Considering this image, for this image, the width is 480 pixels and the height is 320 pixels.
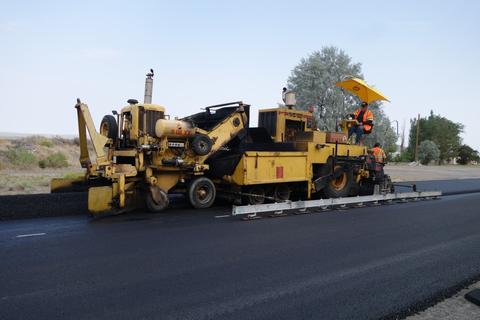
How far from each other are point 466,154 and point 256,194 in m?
61.4

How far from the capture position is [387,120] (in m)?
30.3

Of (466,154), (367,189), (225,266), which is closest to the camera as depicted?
(225,266)

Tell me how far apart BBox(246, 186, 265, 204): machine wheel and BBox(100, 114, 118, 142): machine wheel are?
3283mm

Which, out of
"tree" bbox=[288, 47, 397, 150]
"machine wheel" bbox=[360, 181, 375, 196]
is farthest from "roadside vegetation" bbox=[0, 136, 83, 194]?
"tree" bbox=[288, 47, 397, 150]

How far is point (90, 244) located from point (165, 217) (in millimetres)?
2369

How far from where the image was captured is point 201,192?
9.27 meters

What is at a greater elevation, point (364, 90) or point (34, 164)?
point (364, 90)

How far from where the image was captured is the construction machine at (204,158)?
845 centimetres

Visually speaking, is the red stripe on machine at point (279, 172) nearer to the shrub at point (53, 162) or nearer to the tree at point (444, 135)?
the shrub at point (53, 162)

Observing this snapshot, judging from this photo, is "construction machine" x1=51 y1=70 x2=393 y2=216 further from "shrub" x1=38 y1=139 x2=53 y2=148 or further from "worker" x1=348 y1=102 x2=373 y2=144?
"shrub" x1=38 y1=139 x2=53 y2=148

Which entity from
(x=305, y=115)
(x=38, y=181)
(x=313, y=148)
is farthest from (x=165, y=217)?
(x=38, y=181)

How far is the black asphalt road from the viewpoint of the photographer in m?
3.61

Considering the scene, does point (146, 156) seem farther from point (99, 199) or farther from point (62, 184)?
point (62, 184)

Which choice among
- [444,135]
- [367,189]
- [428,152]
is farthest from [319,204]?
[444,135]
